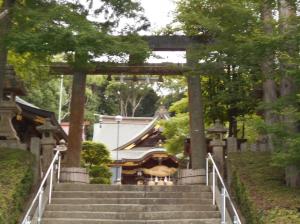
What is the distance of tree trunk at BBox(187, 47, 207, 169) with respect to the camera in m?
12.9

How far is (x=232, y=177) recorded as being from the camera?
941 cm

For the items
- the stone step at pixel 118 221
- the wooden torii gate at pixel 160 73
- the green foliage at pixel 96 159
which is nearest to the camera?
the stone step at pixel 118 221

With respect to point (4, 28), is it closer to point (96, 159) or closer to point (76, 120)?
point (76, 120)

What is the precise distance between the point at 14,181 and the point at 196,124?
6.25 metres

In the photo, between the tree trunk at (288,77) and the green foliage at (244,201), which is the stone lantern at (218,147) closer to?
the green foliage at (244,201)

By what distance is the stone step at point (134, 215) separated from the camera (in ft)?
28.3

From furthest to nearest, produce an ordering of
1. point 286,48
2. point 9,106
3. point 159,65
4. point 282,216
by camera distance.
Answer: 1. point 159,65
2. point 9,106
3. point 286,48
4. point 282,216

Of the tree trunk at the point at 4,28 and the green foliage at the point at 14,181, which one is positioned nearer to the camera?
the green foliage at the point at 14,181

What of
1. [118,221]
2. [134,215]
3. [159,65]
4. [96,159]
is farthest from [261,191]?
[96,159]

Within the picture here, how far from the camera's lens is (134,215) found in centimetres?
872

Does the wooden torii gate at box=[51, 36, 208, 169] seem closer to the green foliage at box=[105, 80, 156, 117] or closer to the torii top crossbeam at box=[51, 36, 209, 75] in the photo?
the torii top crossbeam at box=[51, 36, 209, 75]

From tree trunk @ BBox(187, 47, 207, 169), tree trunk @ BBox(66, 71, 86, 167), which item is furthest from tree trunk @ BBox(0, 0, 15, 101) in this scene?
tree trunk @ BBox(187, 47, 207, 169)

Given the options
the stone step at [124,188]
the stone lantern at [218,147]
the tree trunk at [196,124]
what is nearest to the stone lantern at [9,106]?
the stone step at [124,188]

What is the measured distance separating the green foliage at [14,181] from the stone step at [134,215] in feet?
2.35
